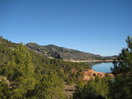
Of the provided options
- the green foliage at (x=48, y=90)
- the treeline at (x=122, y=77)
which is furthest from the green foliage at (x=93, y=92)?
the treeline at (x=122, y=77)

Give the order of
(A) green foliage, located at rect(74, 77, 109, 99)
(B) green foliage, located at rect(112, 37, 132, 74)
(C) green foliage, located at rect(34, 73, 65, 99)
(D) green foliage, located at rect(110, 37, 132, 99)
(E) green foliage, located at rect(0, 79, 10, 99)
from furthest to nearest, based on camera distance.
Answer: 1. (C) green foliage, located at rect(34, 73, 65, 99)
2. (E) green foliage, located at rect(0, 79, 10, 99)
3. (A) green foliage, located at rect(74, 77, 109, 99)
4. (B) green foliage, located at rect(112, 37, 132, 74)
5. (D) green foliage, located at rect(110, 37, 132, 99)

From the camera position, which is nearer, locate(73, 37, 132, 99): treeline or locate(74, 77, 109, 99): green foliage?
locate(73, 37, 132, 99): treeline

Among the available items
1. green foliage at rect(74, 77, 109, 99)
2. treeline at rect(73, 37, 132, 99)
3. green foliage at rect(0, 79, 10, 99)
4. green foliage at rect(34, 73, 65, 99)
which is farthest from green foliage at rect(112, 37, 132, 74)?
green foliage at rect(0, 79, 10, 99)

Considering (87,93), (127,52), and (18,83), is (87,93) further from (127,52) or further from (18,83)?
(127,52)

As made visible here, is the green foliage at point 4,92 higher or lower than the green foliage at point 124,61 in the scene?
lower

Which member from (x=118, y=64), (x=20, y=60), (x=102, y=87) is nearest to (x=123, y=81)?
(x=118, y=64)

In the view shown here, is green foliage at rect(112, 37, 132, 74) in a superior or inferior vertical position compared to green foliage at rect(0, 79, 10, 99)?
superior

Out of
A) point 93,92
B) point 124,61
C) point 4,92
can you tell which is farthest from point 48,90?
point 124,61

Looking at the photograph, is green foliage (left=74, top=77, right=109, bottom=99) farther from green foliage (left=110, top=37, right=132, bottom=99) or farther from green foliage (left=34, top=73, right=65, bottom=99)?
green foliage (left=110, top=37, right=132, bottom=99)

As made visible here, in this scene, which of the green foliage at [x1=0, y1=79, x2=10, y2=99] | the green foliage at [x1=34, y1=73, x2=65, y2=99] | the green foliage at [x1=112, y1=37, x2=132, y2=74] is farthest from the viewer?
the green foliage at [x1=34, y1=73, x2=65, y2=99]

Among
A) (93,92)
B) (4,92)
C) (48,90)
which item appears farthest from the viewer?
(48,90)

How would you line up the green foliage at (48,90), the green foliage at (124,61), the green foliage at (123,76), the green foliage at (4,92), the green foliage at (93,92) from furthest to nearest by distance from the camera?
the green foliage at (48,90) < the green foliage at (4,92) < the green foliage at (93,92) < the green foliage at (124,61) < the green foliage at (123,76)

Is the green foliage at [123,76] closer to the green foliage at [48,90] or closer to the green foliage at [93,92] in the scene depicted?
the green foliage at [93,92]

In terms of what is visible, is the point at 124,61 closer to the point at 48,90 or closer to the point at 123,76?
the point at 123,76
